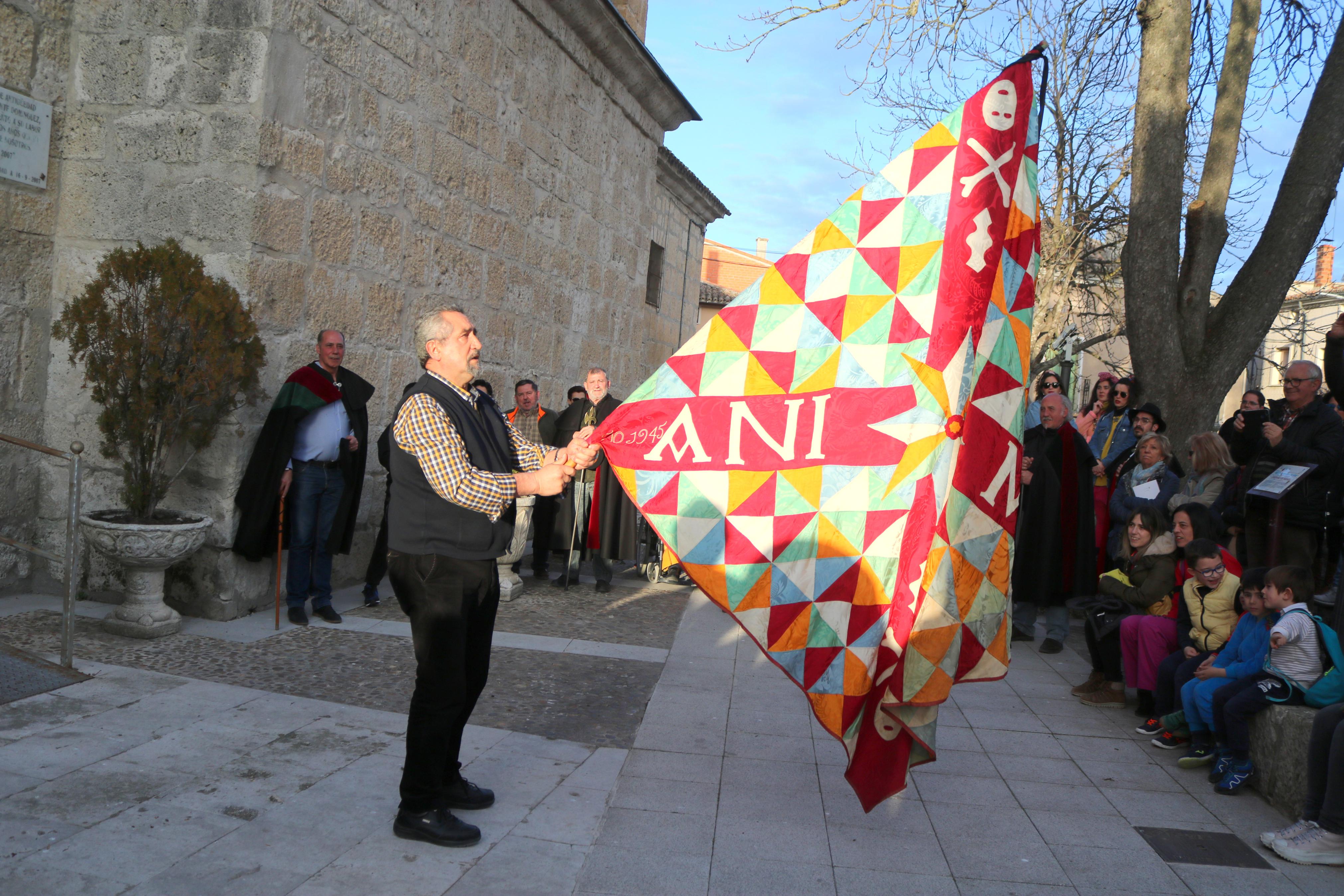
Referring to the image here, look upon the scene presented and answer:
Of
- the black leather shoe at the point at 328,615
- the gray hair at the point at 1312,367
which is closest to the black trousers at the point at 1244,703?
the gray hair at the point at 1312,367

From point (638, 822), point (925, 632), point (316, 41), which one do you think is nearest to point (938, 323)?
point (925, 632)

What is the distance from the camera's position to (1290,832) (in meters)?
3.93

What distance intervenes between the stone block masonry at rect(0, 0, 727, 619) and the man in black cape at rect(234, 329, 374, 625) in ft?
0.50

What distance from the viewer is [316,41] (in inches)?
266

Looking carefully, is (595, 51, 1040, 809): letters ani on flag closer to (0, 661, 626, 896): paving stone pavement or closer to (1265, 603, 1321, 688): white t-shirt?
(0, 661, 626, 896): paving stone pavement

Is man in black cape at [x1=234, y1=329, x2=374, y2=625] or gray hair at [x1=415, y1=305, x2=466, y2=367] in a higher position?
gray hair at [x1=415, y1=305, x2=466, y2=367]

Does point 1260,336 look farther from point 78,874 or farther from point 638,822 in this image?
point 78,874

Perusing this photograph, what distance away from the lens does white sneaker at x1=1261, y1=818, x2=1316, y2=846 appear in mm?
3906

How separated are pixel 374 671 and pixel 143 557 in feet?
4.66

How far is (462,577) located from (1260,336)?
23.8ft

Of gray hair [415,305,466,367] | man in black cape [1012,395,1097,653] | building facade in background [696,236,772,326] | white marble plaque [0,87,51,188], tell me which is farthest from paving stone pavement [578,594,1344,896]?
building facade in background [696,236,772,326]

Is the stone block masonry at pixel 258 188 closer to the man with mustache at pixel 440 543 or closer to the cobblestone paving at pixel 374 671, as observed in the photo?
the cobblestone paving at pixel 374 671

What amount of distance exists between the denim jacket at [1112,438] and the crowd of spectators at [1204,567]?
2 centimetres

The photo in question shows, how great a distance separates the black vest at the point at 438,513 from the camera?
11.3 ft
